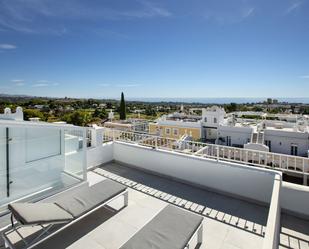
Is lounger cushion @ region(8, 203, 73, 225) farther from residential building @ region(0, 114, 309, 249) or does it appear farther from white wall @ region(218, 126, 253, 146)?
white wall @ region(218, 126, 253, 146)

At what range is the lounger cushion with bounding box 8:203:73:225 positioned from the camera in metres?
2.32

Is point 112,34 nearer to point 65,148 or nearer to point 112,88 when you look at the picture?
point 65,148

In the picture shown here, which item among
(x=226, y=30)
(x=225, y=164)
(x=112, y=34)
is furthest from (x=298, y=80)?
(x=225, y=164)

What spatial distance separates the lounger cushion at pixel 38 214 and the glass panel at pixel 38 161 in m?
0.68

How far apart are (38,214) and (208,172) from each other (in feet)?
10.9

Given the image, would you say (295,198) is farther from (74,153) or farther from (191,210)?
(74,153)

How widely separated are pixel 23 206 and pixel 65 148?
4.93ft

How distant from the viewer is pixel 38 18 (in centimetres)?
932

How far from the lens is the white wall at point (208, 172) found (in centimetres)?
390

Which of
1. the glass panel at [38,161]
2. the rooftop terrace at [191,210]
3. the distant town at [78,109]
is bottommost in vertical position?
the rooftop terrace at [191,210]

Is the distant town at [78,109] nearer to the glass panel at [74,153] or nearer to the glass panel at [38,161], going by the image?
the glass panel at [74,153]

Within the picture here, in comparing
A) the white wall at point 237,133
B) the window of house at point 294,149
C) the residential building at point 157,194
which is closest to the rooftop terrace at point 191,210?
the residential building at point 157,194

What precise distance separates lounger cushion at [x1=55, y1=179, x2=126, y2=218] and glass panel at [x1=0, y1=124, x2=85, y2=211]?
678mm

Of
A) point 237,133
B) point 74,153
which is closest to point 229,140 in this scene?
point 237,133
